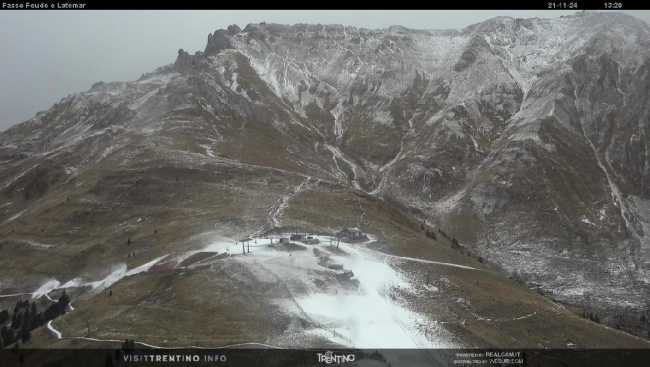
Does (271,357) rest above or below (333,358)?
above

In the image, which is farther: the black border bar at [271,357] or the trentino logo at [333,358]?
the trentino logo at [333,358]

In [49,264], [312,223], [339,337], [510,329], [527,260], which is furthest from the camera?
[527,260]

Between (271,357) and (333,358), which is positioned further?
(333,358)

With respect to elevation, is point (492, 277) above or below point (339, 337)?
below

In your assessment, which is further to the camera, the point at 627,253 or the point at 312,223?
the point at 627,253

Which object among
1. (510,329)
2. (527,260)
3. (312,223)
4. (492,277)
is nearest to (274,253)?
(312,223)

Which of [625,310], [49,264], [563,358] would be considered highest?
[49,264]

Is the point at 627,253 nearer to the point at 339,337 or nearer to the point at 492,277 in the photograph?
the point at 492,277

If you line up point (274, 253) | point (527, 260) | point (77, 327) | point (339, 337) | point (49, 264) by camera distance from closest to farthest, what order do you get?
point (339, 337) → point (77, 327) → point (274, 253) → point (49, 264) → point (527, 260)

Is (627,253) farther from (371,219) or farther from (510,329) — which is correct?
(510,329)

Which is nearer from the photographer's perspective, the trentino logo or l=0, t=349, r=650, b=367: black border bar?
l=0, t=349, r=650, b=367: black border bar
